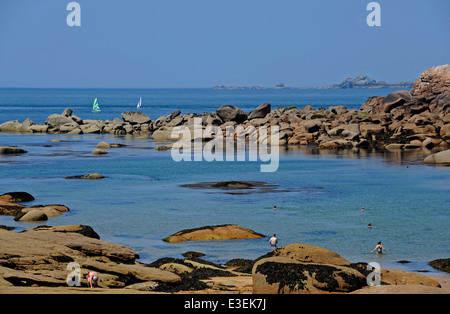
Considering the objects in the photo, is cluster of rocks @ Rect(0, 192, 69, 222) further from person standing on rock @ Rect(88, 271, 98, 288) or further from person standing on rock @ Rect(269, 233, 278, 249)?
person standing on rock @ Rect(88, 271, 98, 288)

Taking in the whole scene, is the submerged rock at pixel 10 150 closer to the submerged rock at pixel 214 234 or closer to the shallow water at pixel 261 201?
the shallow water at pixel 261 201

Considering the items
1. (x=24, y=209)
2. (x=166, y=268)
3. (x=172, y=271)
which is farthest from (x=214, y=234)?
(x=24, y=209)

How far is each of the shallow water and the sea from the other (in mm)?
75

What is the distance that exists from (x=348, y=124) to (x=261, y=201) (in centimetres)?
5196

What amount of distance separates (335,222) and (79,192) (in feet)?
74.6

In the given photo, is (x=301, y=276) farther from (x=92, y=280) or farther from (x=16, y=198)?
(x=16, y=198)

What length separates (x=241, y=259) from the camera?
32031 mm

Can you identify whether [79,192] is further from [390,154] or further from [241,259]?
[390,154]

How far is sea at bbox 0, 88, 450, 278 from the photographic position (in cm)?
3644

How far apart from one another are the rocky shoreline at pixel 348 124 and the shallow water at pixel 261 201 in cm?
779

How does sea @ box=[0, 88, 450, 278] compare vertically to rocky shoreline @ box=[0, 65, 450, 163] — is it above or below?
below


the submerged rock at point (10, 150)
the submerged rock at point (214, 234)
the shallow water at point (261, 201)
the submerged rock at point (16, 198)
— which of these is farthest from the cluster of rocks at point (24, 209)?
the submerged rock at point (10, 150)

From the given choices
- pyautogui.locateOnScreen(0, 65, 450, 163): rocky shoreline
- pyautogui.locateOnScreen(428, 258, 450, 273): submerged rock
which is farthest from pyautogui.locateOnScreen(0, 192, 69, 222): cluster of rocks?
pyautogui.locateOnScreen(0, 65, 450, 163): rocky shoreline
